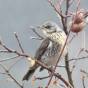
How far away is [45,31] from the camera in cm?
459

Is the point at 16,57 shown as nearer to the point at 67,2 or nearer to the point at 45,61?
the point at 67,2

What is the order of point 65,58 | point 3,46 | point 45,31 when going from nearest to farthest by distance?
point 3,46 < point 65,58 < point 45,31

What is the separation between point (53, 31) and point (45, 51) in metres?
0.31

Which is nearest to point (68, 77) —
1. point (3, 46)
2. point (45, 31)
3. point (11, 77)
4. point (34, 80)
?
point (34, 80)

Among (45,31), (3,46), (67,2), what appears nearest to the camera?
(3,46)

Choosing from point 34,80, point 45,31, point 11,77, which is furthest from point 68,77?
point 45,31

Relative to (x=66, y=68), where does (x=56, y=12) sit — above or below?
above

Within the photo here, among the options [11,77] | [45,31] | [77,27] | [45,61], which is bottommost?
[45,61]

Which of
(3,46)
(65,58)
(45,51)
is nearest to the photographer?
(3,46)

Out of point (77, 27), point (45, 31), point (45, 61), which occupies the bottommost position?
point (45, 61)

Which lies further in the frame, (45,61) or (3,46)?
(45,61)

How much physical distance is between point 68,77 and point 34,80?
1.12 feet

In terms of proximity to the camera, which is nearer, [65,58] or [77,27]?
[77,27]

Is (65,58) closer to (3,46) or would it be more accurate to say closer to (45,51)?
(3,46)
